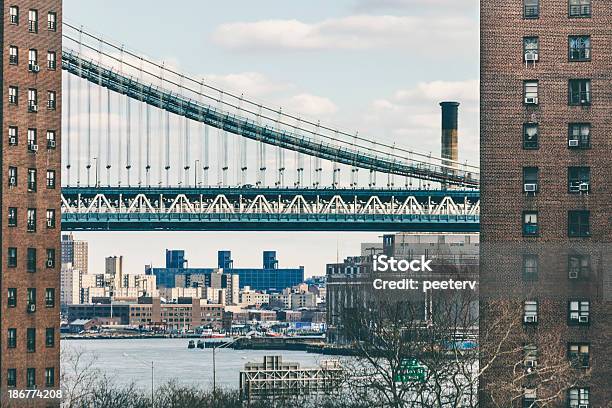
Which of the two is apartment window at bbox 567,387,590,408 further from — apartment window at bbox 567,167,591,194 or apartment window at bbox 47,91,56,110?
apartment window at bbox 47,91,56,110

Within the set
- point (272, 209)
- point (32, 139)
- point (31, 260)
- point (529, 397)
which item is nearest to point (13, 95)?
point (32, 139)

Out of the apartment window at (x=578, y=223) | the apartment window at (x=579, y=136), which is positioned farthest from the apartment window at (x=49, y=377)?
the apartment window at (x=579, y=136)

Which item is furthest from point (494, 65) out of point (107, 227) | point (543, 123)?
point (107, 227)

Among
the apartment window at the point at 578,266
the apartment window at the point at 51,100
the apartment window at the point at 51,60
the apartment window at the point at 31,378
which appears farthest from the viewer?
the apartment window at the point at 51,60

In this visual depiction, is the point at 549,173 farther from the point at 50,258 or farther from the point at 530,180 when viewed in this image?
the point at 50,258

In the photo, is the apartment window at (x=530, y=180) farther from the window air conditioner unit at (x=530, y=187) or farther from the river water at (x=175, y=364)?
the river water at (x=175, y=364)

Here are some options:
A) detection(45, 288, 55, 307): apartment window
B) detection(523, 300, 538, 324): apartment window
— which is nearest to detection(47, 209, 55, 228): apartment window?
detection(45, 288, 55, 307): apartment window

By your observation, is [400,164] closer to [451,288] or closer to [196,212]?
[196,212]
